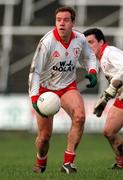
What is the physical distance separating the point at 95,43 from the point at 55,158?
19.0ft

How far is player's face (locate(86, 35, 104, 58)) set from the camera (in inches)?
563

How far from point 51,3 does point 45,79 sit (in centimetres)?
2187

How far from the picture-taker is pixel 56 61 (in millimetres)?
13609

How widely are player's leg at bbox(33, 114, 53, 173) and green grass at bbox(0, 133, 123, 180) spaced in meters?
0.16

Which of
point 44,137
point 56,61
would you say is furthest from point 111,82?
point 44,137

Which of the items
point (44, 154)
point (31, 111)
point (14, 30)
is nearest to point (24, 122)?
point (31, 111)

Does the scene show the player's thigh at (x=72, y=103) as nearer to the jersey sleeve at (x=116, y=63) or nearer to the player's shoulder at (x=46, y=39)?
the jersey sleeve at (x=116, y=63)

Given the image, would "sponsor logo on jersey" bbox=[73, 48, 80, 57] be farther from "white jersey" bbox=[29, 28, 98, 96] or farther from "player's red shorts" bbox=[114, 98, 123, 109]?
"player's red shorts" bbox=[114, 98, 123, 109]

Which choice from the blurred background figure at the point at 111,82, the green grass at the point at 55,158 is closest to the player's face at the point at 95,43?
the blurred background figure at the point at 111,82

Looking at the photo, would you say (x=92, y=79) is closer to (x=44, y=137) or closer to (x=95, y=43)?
(x=95, y=43)

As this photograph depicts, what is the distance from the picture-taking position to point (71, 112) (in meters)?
13.4

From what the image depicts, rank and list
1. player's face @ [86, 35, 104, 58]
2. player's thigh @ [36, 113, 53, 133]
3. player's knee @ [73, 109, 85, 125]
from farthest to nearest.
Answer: player's face @ [86, 35, 104, 58]
player's thigh @ [36, 113, 53, 133]
player's knee @ [73, 109, 85, 125]

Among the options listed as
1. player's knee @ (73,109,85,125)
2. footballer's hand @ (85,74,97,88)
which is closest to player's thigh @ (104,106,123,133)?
footballer's hand @ (85,74,97,88)

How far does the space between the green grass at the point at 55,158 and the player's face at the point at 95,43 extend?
2.02m
